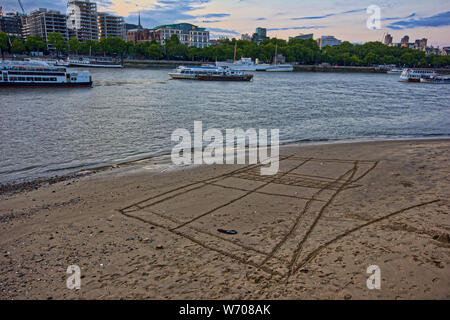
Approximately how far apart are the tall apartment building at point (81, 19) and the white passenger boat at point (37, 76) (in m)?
122

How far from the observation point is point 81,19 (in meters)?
164

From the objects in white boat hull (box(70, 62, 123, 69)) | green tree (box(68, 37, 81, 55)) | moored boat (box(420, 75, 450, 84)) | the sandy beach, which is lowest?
the sandy beach

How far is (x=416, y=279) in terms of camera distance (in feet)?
16.2

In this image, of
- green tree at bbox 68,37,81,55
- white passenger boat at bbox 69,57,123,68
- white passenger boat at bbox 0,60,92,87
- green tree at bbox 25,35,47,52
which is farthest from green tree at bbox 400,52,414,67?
green tree at bbox 25,35,47,52

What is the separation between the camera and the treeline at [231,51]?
431 feet

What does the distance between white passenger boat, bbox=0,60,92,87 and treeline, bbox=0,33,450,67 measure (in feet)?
234

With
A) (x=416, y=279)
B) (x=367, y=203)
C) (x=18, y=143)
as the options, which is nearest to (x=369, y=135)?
(x=367, y=203)

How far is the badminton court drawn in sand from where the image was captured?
606 cm

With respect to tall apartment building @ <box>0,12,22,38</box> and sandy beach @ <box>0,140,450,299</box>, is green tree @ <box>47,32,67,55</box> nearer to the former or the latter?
tall apartment building @ <box>0,12,22,38</box>

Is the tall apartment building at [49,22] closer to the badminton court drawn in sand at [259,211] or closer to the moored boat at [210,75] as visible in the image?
the moored boat at [210,75]

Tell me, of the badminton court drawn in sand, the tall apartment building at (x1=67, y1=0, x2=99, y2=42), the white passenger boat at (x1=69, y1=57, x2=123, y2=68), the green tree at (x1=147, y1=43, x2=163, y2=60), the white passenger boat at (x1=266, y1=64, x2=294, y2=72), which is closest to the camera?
the badminton court drawn in sand

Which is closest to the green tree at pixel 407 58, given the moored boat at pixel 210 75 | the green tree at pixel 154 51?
the green tree at pixel 154 51

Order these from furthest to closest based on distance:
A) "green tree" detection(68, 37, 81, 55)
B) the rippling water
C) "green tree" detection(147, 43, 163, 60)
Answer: "green tree" detection(147, 43, 163, 60), "green tree" detection(68, 37, 81, 55), the rippling water

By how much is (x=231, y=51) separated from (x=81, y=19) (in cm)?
8000
